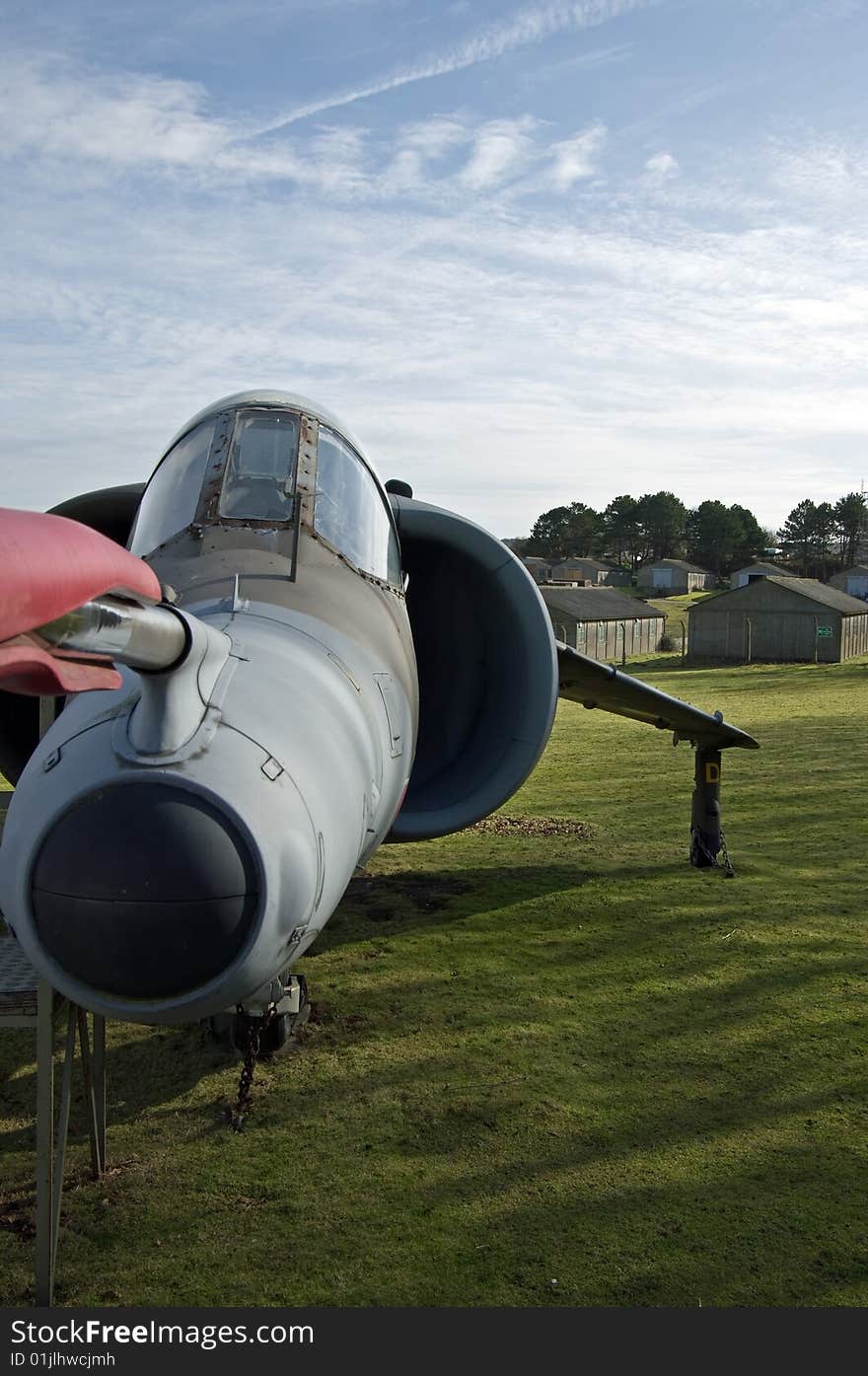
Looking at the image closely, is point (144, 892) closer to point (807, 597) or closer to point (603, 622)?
point (807, 597)

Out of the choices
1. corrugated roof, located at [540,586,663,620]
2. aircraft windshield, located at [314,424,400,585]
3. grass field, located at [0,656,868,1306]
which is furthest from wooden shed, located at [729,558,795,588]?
aircraft windshield, located at [314,424,400,585]

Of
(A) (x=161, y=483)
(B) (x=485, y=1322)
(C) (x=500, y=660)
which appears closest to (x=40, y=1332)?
(B) (x=485, y=1322)

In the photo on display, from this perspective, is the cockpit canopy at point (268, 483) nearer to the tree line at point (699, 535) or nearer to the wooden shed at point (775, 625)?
the wooden shed at point (775, 625)

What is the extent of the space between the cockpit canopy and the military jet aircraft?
14mm

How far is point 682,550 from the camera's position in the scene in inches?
4240

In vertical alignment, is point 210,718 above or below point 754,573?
below

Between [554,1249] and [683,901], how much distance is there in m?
5.42

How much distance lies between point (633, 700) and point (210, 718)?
7.48 m

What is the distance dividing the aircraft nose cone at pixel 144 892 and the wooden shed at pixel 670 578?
8514 centimetres

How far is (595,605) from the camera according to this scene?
41594mm

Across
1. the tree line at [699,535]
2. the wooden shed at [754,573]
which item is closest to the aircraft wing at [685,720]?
the wooden shed at [754,573]

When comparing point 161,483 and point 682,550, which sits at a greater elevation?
point 682,550

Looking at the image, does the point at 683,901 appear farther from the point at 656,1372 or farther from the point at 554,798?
the point at 656,1372

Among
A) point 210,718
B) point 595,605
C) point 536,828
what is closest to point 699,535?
point 595,605
